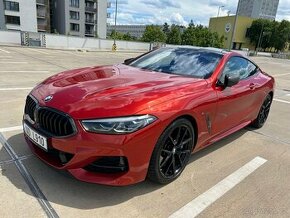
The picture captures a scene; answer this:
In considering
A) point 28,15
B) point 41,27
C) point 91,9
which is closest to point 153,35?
point 91,9

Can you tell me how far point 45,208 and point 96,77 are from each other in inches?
59.8

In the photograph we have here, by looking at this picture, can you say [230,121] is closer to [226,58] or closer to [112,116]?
[226,58]

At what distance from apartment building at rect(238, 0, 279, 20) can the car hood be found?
4511 inches

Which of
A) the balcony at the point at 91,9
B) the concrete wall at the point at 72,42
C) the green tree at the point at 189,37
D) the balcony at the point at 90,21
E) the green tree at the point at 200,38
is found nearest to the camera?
the concrete wall at the point at 72,42

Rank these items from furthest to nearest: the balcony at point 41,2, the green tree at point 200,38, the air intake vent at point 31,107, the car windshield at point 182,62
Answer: the green tree at point 200,38 → the balcony at point 41,2 → the car windshield at point 182,62 → the air intake vent at point 31,107

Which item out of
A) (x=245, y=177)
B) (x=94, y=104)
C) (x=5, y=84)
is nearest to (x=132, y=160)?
(x=94, y=104)

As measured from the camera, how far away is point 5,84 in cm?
708

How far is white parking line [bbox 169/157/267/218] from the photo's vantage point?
2553 millimetres

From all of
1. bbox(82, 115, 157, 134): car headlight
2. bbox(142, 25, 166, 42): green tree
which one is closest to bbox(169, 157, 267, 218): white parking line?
bbox(82, 115, 157, 134): car headlight

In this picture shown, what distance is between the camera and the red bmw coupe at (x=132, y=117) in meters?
2.36

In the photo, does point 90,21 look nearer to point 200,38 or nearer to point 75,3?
point 75,3

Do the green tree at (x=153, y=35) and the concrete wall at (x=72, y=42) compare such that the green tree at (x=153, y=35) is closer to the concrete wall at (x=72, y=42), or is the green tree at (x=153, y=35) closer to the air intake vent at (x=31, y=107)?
the concrete wall at (x=72, y=42)

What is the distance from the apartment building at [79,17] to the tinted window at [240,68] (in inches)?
2155

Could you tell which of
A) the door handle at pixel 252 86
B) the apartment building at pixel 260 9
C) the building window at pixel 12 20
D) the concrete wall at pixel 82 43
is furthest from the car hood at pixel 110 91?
the apartment building at pixel 260 9
